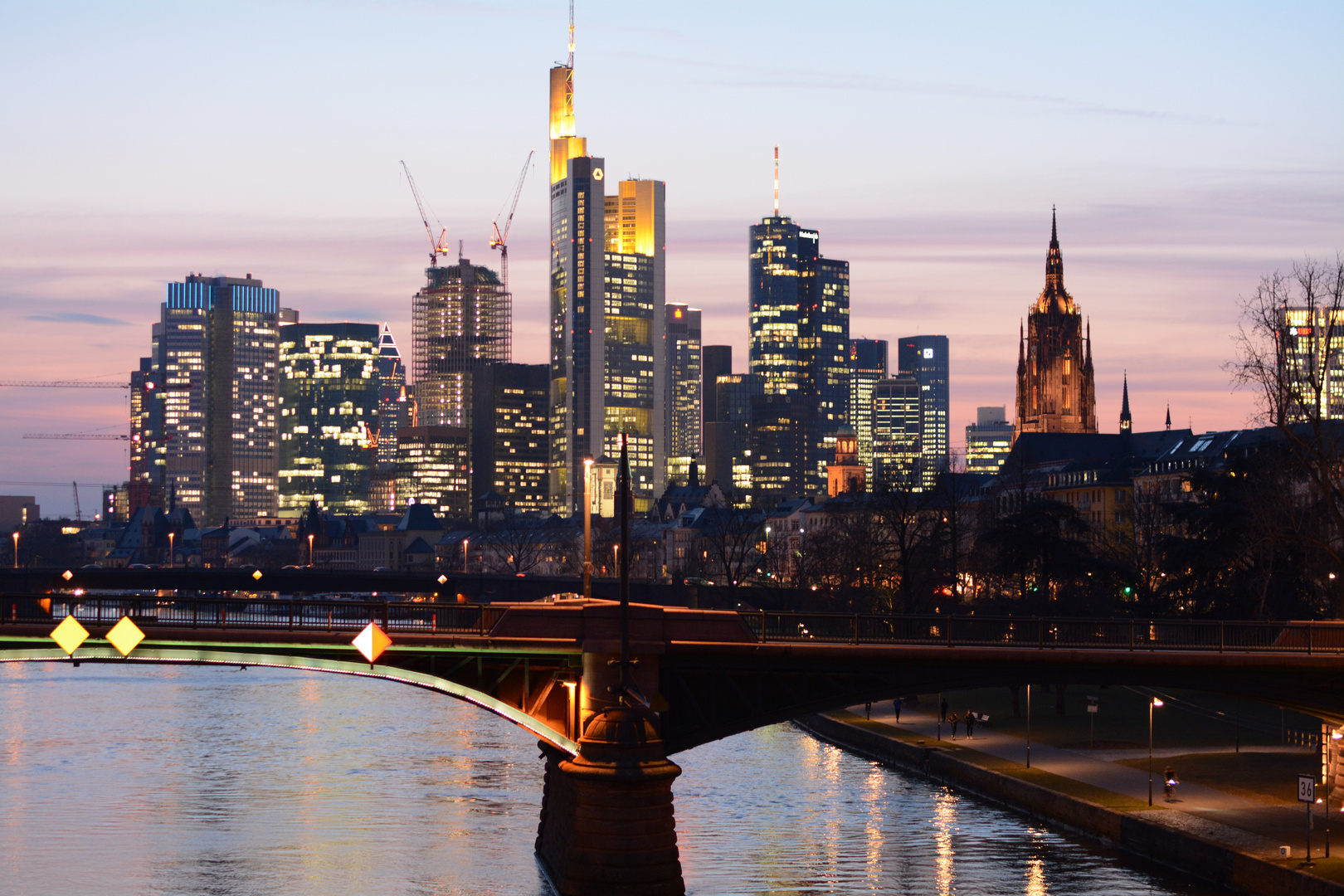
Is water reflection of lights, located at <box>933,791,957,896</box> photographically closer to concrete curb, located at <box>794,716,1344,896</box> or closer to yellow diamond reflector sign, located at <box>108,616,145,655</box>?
concrete curb, located at <box>794,716,1344,896</box>

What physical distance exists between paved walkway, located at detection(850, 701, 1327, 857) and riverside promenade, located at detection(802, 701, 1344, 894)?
0.12 feet

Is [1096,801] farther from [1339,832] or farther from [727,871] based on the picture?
[727,871]

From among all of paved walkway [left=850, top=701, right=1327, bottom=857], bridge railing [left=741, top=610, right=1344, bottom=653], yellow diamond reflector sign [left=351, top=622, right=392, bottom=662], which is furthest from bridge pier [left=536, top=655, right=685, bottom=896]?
paved walkway [left=850, top=701, right=1327, bottom=857]

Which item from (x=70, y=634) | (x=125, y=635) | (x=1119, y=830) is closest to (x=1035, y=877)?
(x=1119, y=830)

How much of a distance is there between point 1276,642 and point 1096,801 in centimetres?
1046

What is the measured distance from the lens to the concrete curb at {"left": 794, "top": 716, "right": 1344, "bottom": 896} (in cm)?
4994

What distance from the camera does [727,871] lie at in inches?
2260

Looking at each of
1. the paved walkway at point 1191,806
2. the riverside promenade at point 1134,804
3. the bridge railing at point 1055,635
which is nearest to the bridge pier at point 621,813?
the bridge railing at point 1055,635

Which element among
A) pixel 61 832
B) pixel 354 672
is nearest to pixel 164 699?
pixel 61 832

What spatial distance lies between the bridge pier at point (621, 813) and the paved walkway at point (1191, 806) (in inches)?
721

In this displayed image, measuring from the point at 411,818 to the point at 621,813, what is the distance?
75.4 ft

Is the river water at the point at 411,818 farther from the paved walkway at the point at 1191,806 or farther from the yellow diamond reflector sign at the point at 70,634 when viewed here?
the yellow diamond reflector sign at the point at 70,634

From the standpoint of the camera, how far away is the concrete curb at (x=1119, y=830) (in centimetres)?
4994

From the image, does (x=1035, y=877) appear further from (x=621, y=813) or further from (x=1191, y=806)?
(x=621, y=813)
